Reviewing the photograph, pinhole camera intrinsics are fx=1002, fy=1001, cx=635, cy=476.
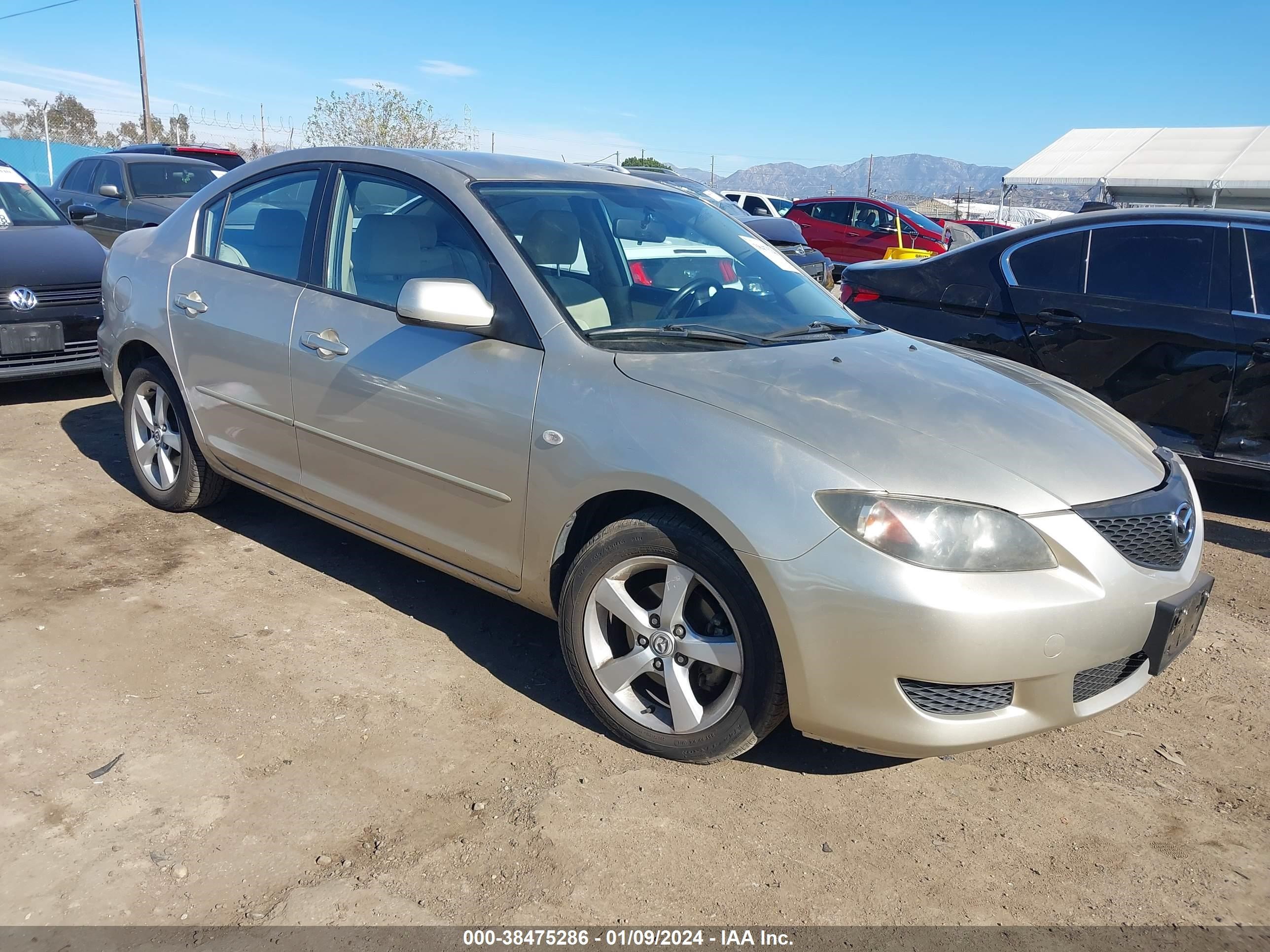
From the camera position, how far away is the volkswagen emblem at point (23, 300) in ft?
21.3

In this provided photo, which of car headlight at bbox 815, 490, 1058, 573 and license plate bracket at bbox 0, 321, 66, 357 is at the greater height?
car headlight at bbox 815, 490, 1058, 573

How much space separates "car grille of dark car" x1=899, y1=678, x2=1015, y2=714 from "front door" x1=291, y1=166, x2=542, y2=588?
1303mm

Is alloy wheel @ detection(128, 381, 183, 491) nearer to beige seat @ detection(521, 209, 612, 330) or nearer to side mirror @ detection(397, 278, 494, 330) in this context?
side mirror @ detection(397, 278, 494, 330)

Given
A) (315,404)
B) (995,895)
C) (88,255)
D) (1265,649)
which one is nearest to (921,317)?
(1265,649)

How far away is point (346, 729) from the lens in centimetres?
Answer: 311

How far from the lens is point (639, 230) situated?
3.88 meters

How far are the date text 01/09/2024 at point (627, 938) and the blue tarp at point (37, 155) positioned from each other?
3420 centimetres

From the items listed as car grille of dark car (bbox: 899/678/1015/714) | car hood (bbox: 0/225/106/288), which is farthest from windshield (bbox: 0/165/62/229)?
car grille of dark car (bbox: 899/678/1015/714)

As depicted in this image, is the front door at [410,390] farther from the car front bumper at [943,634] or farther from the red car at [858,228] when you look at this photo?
the red car at [858,228]

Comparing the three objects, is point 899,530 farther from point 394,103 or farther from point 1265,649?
point 394,103

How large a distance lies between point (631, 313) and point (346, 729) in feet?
5.33

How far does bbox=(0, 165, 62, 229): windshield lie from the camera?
759cm

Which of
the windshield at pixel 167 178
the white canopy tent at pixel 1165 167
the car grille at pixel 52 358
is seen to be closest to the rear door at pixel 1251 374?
the car grille at pixel 52 358

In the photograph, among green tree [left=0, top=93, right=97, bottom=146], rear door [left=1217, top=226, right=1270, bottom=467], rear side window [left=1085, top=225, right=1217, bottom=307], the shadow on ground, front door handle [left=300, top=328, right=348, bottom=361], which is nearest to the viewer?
the shadow on ground
